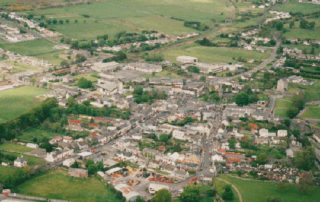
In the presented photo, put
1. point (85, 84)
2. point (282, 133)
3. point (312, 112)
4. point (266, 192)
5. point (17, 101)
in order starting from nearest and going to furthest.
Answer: point (266, 192) → point (282, 133) → point (17, 101) → point (312, 112) → point (85, 84)

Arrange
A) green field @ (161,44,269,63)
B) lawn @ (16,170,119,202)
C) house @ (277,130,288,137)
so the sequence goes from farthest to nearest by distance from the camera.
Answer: green field @ (161,44,269,63)
house @ (277,130,288,137)
lawn @ (16,170,119,202)

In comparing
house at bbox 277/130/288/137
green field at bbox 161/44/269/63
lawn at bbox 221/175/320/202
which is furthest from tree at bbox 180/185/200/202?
green field at bbox 161/44/269/63

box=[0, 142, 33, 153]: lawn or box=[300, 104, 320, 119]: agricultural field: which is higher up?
box=[300, 104, 320, 119]: agricultural field

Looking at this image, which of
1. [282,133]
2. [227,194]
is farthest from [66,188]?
[282,133]

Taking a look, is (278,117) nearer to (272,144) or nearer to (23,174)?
(272,144)

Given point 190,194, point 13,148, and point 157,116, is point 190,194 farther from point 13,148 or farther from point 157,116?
point 157,116

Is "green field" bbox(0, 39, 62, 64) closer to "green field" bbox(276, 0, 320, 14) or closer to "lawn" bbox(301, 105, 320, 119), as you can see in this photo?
"lawn" bbox(301, 105, 320, 119)

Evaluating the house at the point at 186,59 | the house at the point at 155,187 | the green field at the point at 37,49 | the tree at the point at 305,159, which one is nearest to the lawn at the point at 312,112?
the tree at the point at 305,159
